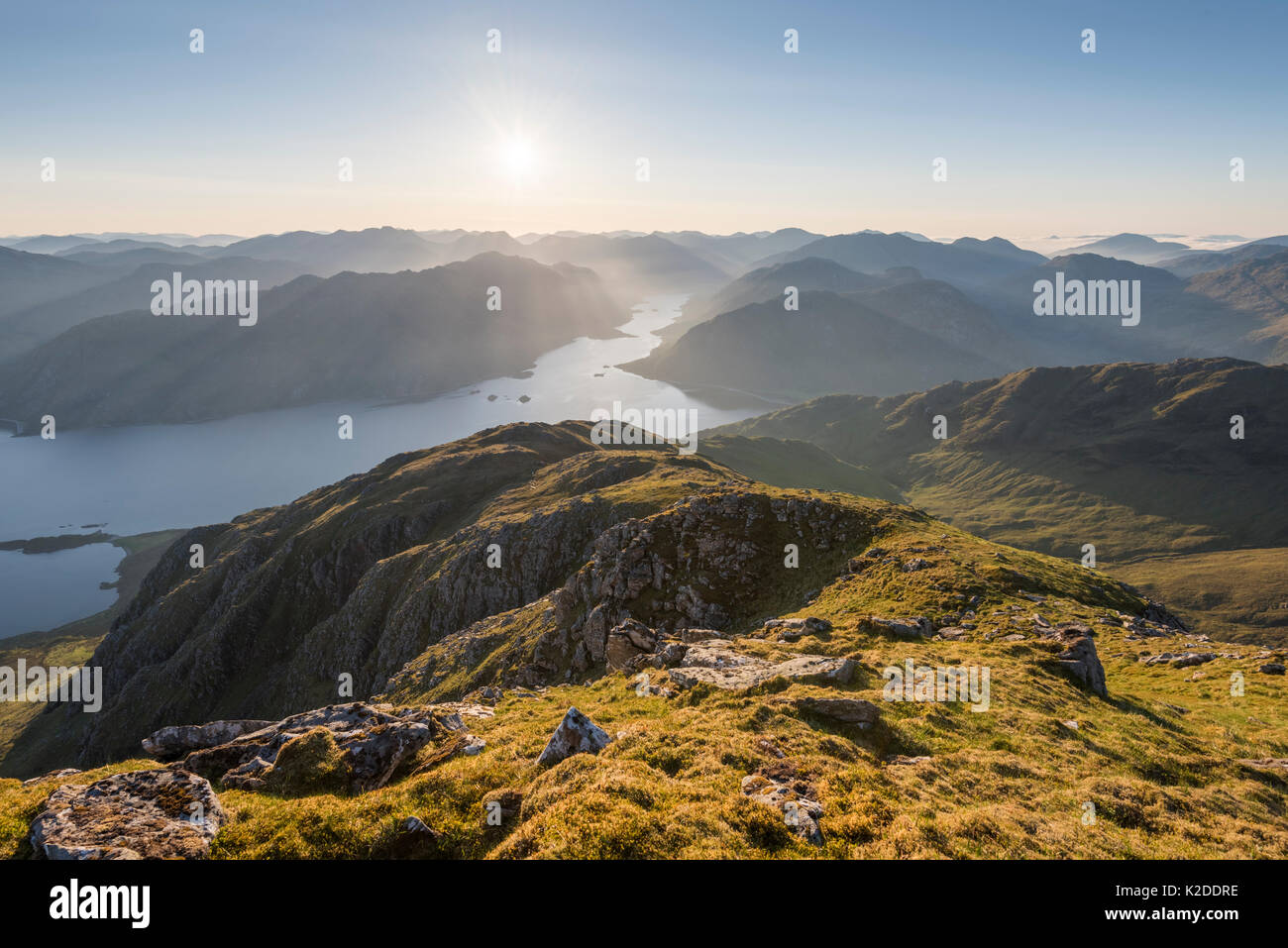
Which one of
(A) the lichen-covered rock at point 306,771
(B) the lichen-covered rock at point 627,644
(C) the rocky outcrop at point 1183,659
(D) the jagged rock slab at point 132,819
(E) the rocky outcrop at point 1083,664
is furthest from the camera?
(B) the lichen-covered rock at point 627,644

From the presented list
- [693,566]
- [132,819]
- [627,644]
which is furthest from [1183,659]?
[132,819]

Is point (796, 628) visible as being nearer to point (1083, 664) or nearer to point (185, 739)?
point (1083, 664)

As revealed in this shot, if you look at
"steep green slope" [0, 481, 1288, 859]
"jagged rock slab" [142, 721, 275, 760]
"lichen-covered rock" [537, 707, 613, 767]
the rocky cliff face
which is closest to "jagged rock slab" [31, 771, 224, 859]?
"steep green slope" [0, 481, 1288, 859]

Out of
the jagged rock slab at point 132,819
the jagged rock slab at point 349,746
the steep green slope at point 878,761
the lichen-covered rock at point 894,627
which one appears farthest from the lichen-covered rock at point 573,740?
the lichen-covered rock at point 894,627

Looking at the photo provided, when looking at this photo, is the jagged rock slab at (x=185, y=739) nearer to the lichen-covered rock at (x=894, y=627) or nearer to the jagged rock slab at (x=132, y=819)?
the jagged rock slab at (x=132, y=819)

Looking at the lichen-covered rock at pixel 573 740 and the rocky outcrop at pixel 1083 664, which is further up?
the lichen-covered rock at pixel 573 740

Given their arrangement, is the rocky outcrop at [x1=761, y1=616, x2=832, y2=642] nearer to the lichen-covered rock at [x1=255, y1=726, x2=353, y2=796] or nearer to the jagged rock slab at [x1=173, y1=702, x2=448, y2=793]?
the jagged rock slab at [x1=173, y1=702, x2=448, y2=793]
